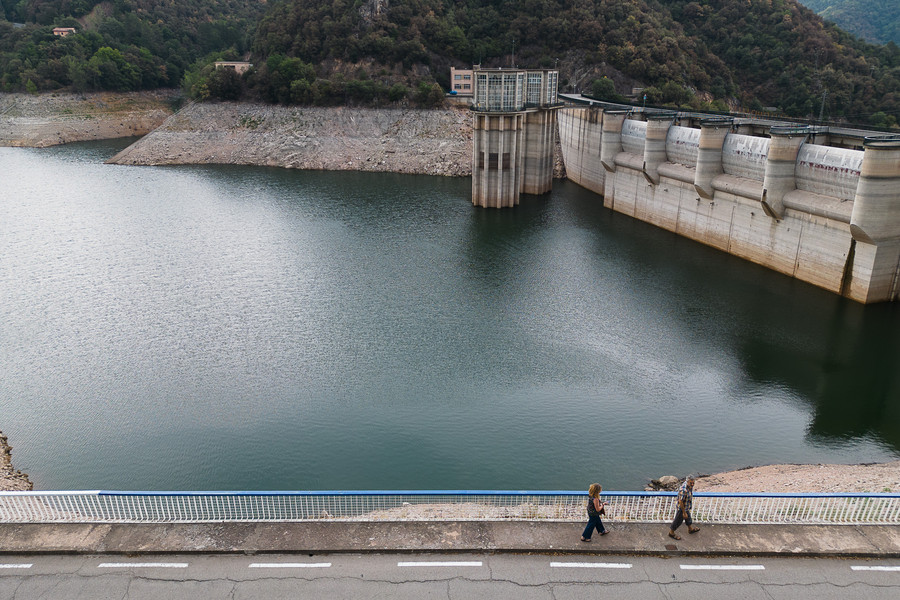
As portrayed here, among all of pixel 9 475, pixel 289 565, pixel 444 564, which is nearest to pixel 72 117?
pixel 9 475

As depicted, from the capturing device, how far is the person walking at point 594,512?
14.3m

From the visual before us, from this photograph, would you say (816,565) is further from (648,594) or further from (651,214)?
(651,214)

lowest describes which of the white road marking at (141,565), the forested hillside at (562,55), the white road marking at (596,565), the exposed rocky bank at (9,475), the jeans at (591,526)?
the exposed rocky bank at (9,475)

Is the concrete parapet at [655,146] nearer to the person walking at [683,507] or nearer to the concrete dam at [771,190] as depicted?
the concrete dam at [771,190]

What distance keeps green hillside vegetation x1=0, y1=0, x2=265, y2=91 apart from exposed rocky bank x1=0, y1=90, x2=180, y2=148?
Answer: 273cm

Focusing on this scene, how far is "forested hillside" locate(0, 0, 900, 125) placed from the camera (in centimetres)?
9006

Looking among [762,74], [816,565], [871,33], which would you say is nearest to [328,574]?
[816,565]

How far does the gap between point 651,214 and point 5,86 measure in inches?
4863

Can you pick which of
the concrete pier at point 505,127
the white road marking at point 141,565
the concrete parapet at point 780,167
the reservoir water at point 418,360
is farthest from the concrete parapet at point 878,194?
the white road marking at point 141,565

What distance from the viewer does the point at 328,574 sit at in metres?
13.8

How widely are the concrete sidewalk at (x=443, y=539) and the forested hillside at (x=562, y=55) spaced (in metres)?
83.9

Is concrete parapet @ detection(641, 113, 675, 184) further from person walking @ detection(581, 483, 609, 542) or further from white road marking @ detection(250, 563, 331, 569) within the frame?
white road marking @ detection(250, 563, 331, 569)

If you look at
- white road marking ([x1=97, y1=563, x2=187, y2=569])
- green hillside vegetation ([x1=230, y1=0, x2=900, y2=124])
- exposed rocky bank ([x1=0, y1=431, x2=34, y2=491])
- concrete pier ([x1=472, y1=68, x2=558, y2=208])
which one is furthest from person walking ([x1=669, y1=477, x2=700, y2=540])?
green hillside vegetation ([x1=230, y1=0, x2=900, y2=124])

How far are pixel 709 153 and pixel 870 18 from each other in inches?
6071
